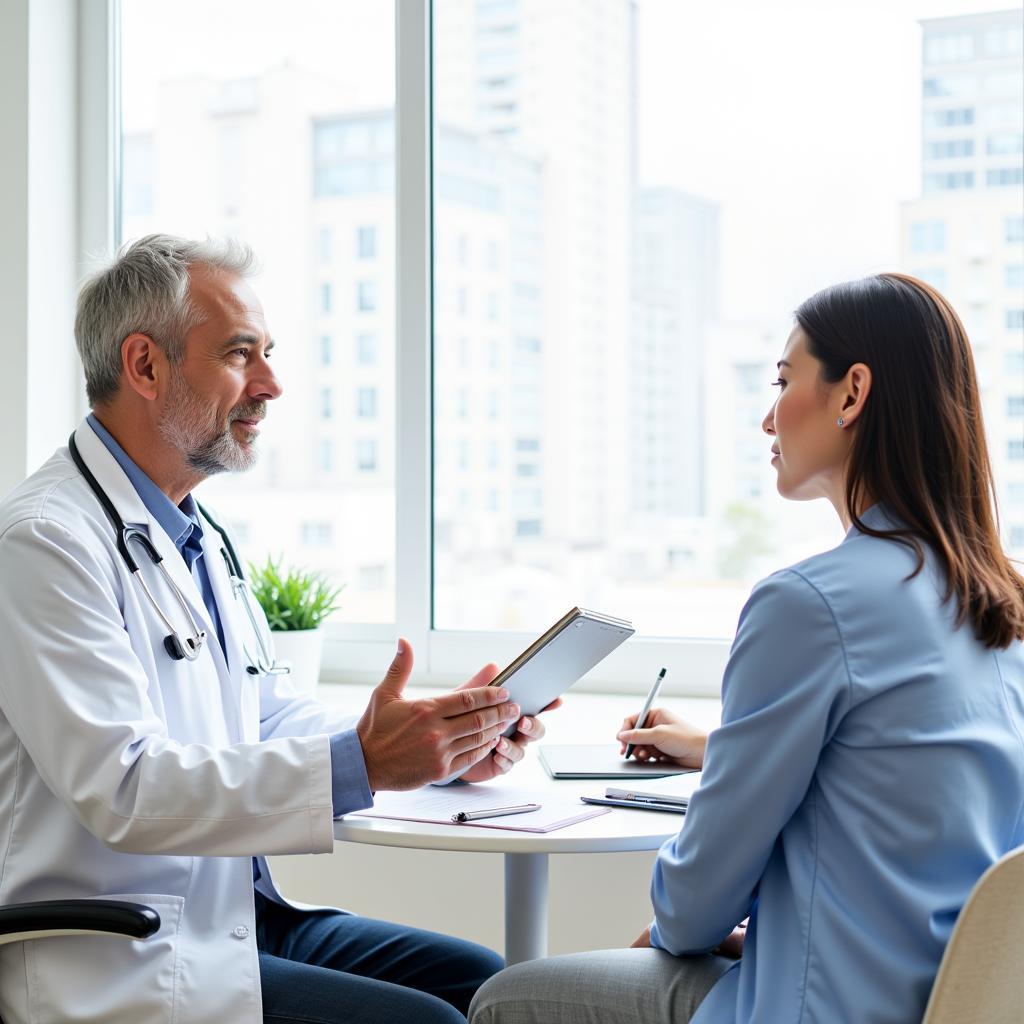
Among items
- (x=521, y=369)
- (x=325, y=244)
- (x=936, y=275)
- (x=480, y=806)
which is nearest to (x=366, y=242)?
(x=325, y=244)

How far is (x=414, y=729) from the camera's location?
1.39 m

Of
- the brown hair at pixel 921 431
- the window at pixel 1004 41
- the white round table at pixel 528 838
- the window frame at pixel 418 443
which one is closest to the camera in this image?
the brown hair at pixel 921 431

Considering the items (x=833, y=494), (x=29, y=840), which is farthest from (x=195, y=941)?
(x=833, y=494)

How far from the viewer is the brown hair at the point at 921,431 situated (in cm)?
121

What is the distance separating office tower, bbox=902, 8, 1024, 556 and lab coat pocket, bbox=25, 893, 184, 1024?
173cm

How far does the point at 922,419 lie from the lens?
1222mm

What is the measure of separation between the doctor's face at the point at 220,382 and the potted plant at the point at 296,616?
75cm

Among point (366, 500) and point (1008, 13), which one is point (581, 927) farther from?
point (1008, 13)

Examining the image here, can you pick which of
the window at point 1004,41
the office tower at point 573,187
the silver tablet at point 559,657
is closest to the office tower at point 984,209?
the window at point 1004,41

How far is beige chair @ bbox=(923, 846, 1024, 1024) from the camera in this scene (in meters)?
0.98

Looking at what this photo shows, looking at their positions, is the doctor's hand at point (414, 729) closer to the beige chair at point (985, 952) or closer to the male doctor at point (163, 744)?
the male doctor at point (163, 744)

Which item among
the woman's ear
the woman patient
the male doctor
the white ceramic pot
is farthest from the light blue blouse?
the white ceramic pot

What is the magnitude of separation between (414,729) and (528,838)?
182mm

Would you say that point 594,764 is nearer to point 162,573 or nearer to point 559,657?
point 559,657
